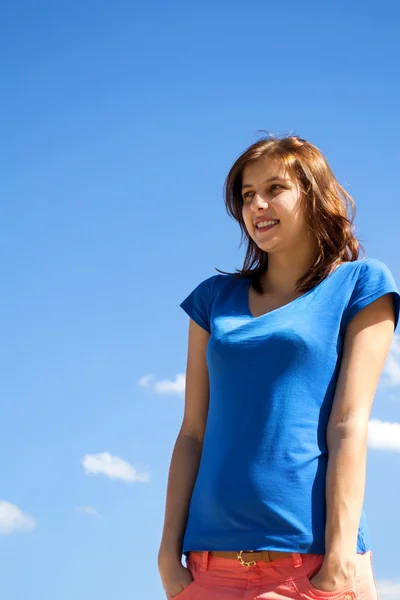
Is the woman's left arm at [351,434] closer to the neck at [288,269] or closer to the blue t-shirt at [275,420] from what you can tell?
the blue t-shirt at [275,420]

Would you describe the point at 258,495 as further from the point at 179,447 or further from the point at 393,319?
the point at 393,319

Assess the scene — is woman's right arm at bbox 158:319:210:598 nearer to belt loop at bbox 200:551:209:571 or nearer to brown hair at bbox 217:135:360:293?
belt loop at bbox 200:551:209:571

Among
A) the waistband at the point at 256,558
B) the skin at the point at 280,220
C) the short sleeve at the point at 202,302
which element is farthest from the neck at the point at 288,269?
the waistband at the point at 256,558

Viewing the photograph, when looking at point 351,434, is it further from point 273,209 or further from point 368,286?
point 273,209

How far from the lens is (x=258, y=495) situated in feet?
9.07

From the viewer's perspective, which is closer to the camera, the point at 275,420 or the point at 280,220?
the point at 275,420

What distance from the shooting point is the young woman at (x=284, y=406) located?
8.94 ft

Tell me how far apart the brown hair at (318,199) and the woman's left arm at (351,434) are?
32cm

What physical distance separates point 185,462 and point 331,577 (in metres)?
0.79

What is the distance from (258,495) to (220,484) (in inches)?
6.1

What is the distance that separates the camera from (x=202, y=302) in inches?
137

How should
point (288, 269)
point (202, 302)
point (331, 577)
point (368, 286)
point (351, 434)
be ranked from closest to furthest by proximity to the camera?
point (331, 577)
point (351, 434)
point (368, 286)
point (288, 269)
point (202, 302)

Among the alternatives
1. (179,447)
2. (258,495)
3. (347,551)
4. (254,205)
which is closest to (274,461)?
(258,495)

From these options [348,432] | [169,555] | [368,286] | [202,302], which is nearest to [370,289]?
[368,286]
